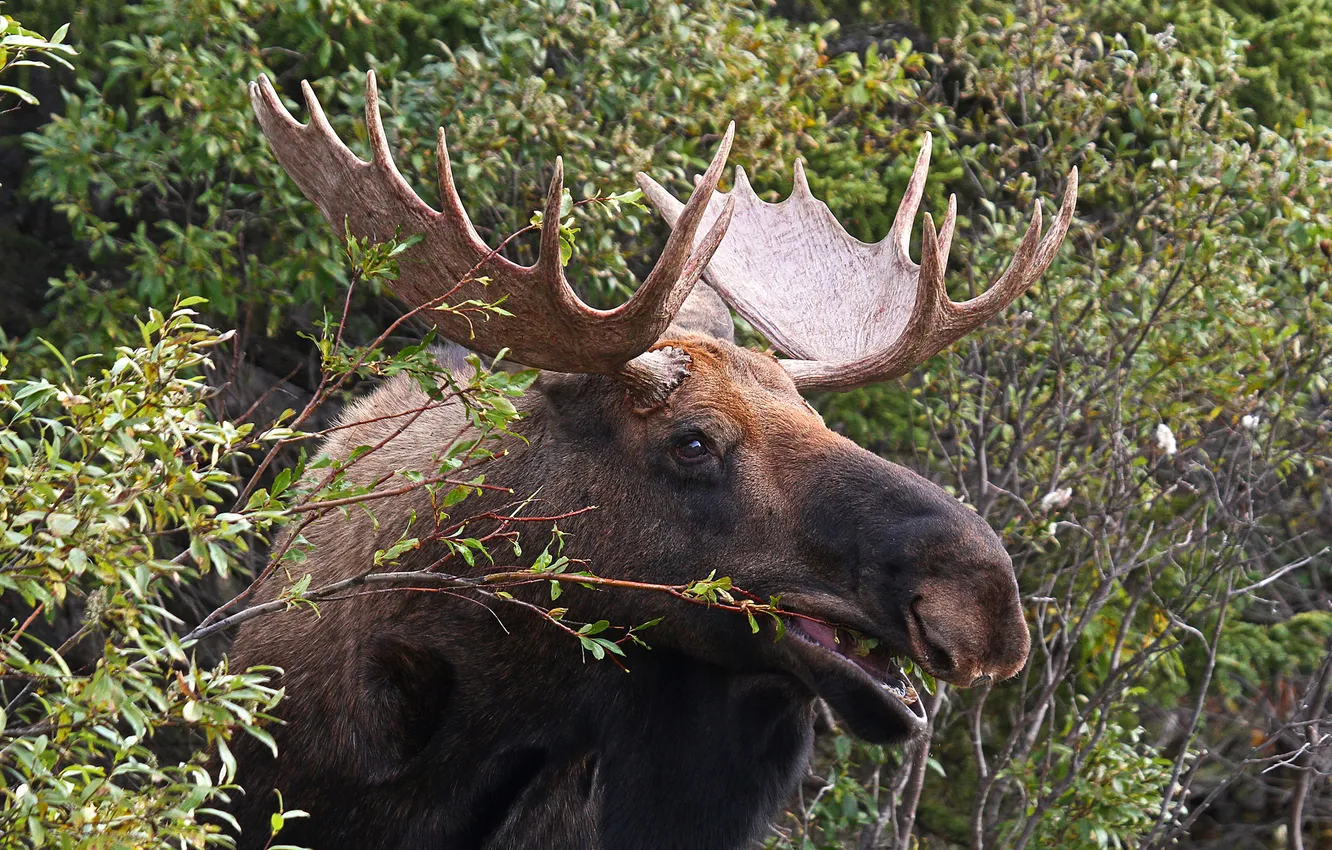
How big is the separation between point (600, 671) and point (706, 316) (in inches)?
41.0

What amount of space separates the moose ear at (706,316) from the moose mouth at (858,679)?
89 cm

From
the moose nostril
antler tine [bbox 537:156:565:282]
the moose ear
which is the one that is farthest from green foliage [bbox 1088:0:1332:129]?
the moose nostril

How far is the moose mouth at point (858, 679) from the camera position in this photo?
9.37 feet

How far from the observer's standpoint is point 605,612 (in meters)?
3.11

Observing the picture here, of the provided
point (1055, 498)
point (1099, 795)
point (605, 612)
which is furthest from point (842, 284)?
point (1099, 795)

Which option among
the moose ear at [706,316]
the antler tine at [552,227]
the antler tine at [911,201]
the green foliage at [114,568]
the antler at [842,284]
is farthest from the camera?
the antler tine at [911,201]

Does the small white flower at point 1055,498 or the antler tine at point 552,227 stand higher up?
the antler tine at point 552,227

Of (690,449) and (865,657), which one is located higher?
(690,449)

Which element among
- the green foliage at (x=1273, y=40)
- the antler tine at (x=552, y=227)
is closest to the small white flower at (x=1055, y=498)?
the antler tine at (x=552, y=227)

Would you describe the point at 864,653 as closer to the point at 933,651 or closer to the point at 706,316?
the point at 933,651

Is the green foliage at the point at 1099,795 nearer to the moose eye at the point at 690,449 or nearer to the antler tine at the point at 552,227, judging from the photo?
the moose eye at the point at 690,449

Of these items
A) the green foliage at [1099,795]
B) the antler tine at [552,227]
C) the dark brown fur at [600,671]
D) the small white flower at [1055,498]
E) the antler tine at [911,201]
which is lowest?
the green foliage at [1099,795]

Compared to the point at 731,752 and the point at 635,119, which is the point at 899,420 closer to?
the point at 635,119

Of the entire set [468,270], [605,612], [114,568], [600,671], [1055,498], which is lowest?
[1055,498]
